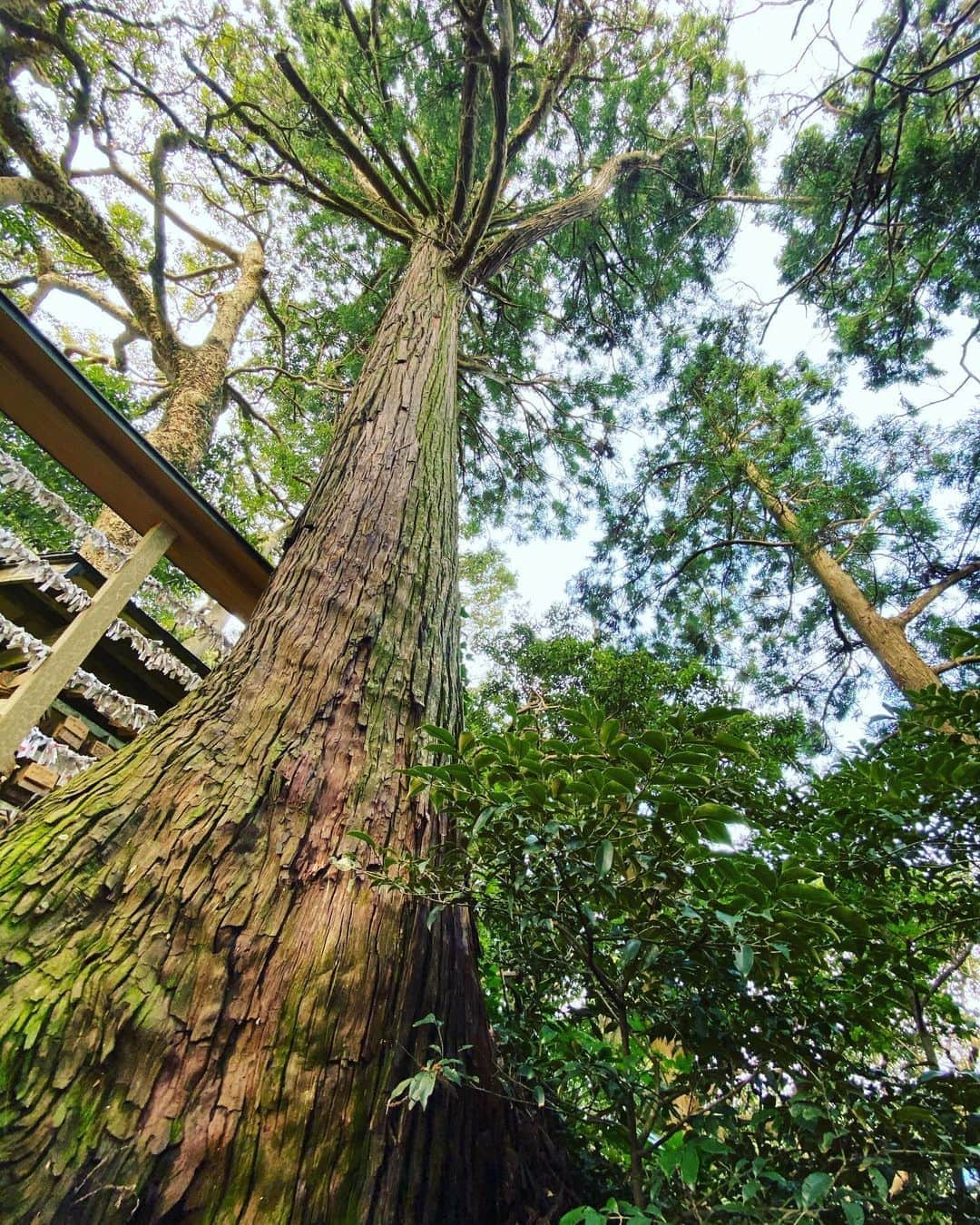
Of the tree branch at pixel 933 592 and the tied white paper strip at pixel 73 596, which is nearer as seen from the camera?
the tied white paper strip at pixel 73 596

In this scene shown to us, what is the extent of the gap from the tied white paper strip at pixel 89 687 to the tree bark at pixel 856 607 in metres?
4.67

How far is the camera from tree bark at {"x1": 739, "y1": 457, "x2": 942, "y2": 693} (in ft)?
13.1

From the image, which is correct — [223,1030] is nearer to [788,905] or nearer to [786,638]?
[788,905]

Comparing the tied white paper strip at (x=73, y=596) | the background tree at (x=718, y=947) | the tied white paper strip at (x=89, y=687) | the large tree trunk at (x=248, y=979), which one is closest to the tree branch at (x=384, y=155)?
the tied white paper strip at (x=73, y=596)

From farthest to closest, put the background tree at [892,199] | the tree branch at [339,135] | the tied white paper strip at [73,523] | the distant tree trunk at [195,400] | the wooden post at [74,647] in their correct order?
the distant tree trunk at [195,400] < the background tree at [892,199] < the tree branch at [339,135] < the tied white paper strip at [73,523] < the wooden post at [74,647]

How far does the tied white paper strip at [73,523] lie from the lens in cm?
239

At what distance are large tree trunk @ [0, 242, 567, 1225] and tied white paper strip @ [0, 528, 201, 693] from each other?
1.13 m

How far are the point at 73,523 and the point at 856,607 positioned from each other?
547 cm

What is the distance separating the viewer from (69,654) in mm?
2041

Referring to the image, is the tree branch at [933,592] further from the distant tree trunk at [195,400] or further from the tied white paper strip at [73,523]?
the distant tree trunk at [195,400]

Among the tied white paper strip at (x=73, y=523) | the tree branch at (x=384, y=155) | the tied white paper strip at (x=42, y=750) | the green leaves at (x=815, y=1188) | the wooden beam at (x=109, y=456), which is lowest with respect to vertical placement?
the green leaves at (x=815, y=1188)

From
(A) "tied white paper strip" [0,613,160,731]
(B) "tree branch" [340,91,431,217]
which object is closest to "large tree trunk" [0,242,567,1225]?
(A) "tied white paper strip" [0,613,160,731]

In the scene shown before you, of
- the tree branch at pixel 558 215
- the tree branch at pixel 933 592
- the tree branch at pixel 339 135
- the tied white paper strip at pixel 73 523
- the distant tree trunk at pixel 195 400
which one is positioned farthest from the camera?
the distant tree trunk at pixel 195 400

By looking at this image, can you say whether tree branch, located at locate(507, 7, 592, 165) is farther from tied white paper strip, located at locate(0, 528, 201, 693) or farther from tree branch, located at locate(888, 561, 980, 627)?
tree branch, located at locate(888, 561, 980, 627)
